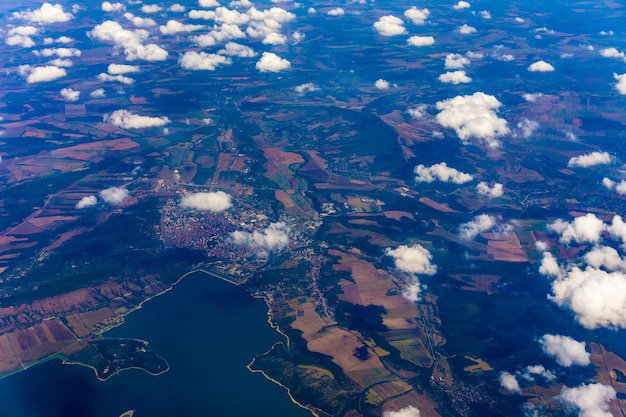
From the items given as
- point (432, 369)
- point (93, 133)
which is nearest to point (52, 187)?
point (93, 133)

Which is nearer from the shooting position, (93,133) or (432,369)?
(432,369)

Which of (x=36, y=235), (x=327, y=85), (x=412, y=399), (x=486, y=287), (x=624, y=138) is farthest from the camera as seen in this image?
(x=327, y=85)

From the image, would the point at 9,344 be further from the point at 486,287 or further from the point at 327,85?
the point at 327,85

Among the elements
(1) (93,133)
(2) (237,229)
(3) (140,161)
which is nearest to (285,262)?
(2) (237,229)

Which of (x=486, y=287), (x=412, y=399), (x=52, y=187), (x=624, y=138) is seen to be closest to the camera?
(x=412, y=399)

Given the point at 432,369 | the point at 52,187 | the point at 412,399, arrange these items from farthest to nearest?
1. the point at 52,187
2. the point at 432,369
3. the point at 412,399

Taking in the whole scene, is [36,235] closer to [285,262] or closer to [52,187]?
[52,187]
